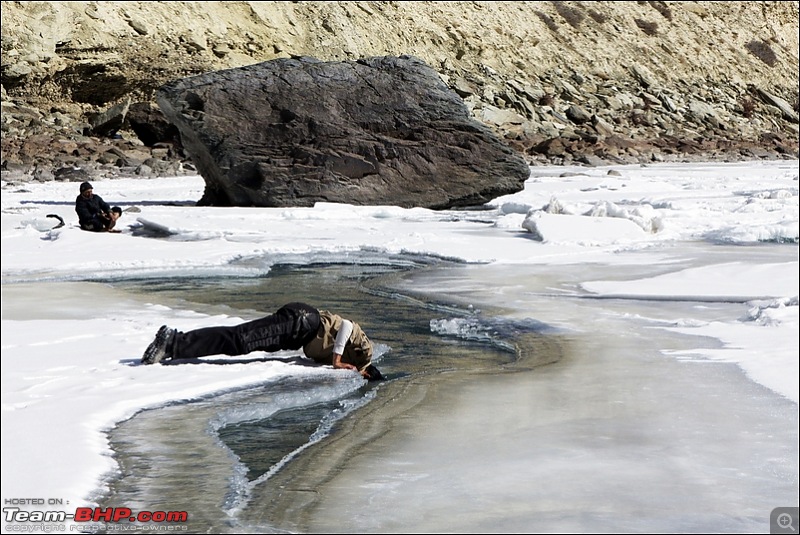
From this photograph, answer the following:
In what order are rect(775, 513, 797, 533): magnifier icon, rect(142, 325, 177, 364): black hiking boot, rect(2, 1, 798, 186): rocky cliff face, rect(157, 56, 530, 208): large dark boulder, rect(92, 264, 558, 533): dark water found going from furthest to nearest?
rect(2, 1, 798, 186): rocky cliff face, rect(157, 56, 530, 208): large dark boulder, rect(142, 325, 177, 364): black hiking boot, rect(92, 264, 558, 533): dark water, rect(775, 513, 797, 533): magnifier icon

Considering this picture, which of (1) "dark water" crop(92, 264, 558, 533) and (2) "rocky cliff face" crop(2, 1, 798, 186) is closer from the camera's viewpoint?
(1) "dark water" crop(92, 264, 558, 533)

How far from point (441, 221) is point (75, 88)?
86.0 ft

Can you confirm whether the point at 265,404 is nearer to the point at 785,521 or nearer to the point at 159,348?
the point at 159,348

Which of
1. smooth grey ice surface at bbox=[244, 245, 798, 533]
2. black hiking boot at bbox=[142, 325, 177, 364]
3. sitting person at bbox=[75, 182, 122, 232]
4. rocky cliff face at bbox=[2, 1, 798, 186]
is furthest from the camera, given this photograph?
rocky cliff face at bbox=[2, 1, 798, 186]

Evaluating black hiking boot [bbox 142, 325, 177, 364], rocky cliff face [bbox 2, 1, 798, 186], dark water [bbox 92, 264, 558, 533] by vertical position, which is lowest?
dark water [bbox 92, 264, 558, 533]

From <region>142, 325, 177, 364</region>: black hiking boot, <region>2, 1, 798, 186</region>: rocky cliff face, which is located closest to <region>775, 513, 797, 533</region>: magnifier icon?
<region>142, 325, 177, 364</region>: black hiking boot

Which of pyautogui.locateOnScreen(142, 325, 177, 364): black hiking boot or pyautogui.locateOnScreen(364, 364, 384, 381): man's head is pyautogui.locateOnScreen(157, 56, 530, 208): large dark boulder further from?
pyautogui.locateOnScreen(364, 364, 384, 381): man's head

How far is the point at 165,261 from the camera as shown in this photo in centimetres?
1094

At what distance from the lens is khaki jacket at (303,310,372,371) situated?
6.06 metres

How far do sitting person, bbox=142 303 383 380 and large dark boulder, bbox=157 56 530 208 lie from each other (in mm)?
10792

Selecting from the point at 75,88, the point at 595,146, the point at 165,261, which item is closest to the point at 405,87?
the point at 165,261

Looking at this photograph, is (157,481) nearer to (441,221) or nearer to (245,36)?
→ (441,221)

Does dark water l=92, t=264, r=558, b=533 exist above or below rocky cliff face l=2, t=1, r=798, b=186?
below

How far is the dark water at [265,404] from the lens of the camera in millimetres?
3902
